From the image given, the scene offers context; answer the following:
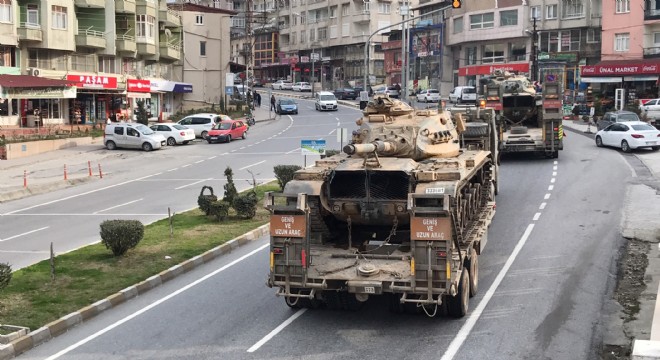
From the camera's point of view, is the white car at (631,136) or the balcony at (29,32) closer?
the white car at (631,136)

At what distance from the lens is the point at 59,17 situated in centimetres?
5003

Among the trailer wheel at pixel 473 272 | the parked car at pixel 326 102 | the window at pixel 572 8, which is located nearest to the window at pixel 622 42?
the window at pixel 572 8

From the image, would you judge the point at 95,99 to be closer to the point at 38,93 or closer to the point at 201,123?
the point at 201,123

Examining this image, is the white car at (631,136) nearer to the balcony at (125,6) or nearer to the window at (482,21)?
the balcony at (125,6)

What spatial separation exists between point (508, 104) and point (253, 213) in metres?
16.6

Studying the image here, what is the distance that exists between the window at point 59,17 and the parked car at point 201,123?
947cm

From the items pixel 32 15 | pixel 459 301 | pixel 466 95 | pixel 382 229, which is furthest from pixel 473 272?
pixel 466 95

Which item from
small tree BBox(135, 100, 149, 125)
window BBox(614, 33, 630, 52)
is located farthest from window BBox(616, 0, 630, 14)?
small tree BBox(135, 100, 149, 125)

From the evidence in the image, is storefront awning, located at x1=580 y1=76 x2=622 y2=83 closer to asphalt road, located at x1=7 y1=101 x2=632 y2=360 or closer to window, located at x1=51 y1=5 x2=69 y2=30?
window, located at x1=51 y1=5 x2=69 y2=30

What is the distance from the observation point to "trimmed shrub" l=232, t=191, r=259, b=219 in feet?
72.9

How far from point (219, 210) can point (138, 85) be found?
38.9 metres

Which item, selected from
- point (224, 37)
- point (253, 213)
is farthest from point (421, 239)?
point (224, 37)

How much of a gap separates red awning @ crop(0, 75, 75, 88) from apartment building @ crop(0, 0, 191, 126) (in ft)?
0.52

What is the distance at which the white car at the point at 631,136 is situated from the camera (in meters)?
35.4
